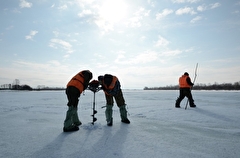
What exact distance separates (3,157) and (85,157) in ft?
3.98

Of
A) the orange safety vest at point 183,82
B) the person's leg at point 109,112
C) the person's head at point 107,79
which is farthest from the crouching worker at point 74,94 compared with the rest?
the orange safety vest at point 183,82

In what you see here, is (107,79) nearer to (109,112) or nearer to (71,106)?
(109,112)

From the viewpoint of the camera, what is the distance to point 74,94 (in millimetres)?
4160

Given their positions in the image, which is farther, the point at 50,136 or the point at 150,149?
the point at 50,136

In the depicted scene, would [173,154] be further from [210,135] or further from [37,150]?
[37,150]

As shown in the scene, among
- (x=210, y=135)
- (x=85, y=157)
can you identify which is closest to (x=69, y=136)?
(x=85, y=157)

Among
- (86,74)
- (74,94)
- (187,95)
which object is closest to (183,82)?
(187,95)

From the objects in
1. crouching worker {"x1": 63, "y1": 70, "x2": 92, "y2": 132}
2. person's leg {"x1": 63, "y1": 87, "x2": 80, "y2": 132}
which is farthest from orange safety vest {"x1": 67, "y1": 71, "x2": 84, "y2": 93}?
person's leg {"x1": 63, "y1": 87, "x2": 80, "y2": 132}

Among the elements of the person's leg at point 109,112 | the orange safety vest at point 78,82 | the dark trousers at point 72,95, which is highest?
the orange safety vest at point 78,82

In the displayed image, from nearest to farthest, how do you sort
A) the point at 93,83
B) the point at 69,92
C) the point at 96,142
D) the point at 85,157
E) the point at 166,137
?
the point at 85,157 < the point at 96,142 < the point at 166,137 < the point at 69,92 < the point at 93,83

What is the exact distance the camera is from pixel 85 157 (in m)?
2.44

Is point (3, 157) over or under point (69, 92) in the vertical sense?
under

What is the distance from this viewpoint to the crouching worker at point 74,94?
156 inches

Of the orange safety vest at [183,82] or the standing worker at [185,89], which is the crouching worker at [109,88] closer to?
the standing worker at [185,89]
